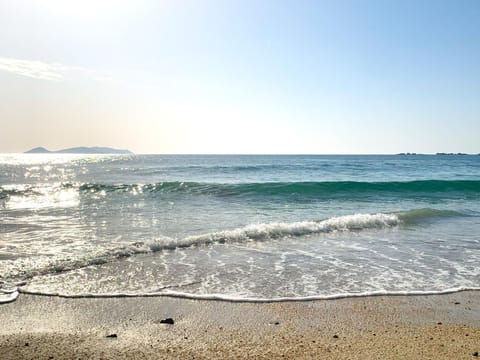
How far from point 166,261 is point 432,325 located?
5212 millimetres

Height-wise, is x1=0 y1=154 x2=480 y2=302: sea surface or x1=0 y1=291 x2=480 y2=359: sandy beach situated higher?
x1=0 y1=291 x2=480 y2=359: sandy beach

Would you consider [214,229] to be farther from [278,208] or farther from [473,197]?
[473,197]

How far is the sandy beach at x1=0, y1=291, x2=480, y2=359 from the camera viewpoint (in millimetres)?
3922

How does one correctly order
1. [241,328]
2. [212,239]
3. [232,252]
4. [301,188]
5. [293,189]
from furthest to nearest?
[301,188], [293,189], [212,239], [232,252], [241,328]

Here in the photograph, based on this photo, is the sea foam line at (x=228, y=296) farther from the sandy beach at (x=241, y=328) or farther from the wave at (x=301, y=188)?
the wave at (x=301, y=188)

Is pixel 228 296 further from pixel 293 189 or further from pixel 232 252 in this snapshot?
pixel 293 189

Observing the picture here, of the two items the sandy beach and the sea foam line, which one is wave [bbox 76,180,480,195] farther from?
the sandy beach

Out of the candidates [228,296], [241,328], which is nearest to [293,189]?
[228,296]

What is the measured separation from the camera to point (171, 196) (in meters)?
22.7

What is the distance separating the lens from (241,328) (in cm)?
462

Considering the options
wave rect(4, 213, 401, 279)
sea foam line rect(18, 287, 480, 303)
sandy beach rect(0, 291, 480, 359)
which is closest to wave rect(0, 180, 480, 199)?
wave rect(4, 213, 401, 279)

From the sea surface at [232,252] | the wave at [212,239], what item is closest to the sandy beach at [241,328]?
the sea surface at [232,252]

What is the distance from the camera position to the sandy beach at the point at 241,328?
3922mm

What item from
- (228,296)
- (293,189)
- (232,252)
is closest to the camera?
(228,296)
